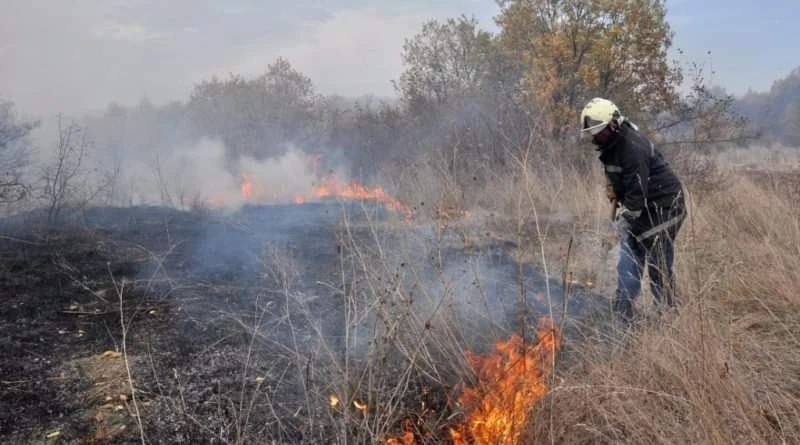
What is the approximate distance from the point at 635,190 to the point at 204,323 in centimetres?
361

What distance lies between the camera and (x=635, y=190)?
4.41 meters

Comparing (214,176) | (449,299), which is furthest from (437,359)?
(214,176)

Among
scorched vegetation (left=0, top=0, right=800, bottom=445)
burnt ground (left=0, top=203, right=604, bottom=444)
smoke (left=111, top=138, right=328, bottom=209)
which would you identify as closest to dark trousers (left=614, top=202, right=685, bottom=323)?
scorched vegetation (left=0, top=0, right=800, bottom=445)

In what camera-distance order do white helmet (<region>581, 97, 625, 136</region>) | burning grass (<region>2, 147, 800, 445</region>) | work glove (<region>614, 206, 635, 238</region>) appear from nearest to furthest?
burning grass (<region>2, 147, 800, 445</region>), white helmet (<region>581, 97, 625, 136</region>), work glove (<region>614, 206, 635, 238</region>)

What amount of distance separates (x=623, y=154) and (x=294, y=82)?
2251 cm

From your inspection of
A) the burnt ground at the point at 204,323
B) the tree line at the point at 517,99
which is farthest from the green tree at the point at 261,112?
the burnt ground at the point at 204,323

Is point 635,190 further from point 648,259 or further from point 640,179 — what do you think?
point 648,259

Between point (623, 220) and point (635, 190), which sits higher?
point (635, 190)

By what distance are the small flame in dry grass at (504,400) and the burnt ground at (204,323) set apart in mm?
265

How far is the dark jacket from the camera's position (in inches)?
172

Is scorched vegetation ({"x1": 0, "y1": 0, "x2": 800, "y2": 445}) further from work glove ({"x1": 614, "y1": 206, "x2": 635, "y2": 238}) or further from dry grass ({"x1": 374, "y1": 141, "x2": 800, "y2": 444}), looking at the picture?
work glove ({"x1": 614, "y1": 206, "x2": 635, "y2": 238})

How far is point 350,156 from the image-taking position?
61.5 feet

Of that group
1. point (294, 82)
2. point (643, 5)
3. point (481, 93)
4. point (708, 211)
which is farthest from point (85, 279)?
point (294, 82)

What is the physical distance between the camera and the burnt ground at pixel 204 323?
9.48ft
